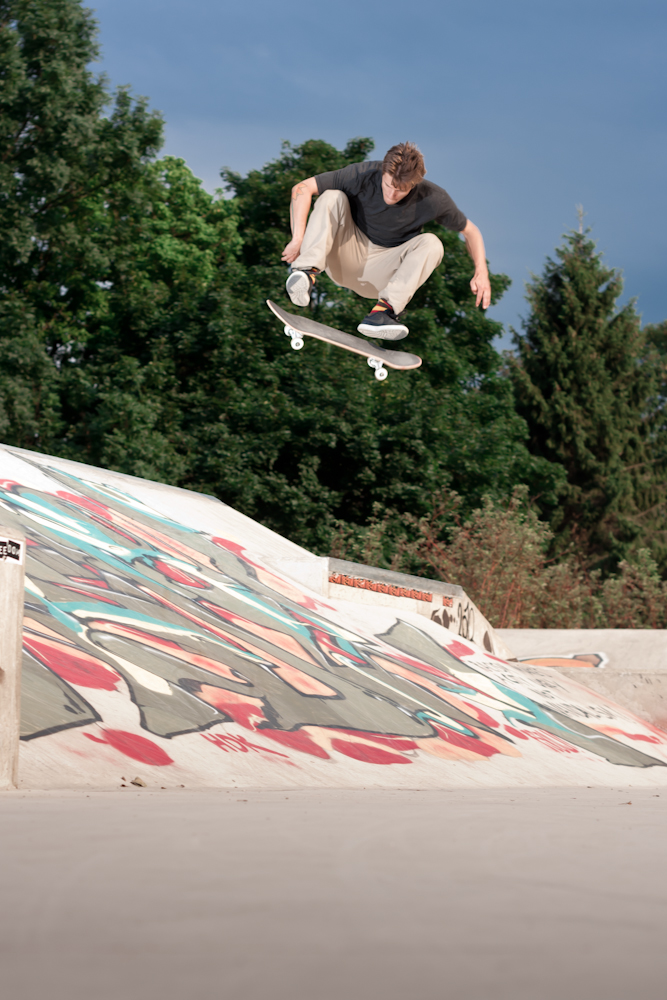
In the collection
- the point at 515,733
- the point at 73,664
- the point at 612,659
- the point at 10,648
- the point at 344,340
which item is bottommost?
the point at 515,733

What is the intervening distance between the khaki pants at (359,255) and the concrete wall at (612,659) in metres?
8.97

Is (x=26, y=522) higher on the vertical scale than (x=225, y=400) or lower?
lower

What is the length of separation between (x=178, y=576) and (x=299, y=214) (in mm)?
4715

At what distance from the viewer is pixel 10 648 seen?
4.74 metres

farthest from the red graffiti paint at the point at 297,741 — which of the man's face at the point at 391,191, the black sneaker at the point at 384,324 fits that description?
the man's face at the point at 391,191

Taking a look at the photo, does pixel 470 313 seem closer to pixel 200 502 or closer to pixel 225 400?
pixel 225 400

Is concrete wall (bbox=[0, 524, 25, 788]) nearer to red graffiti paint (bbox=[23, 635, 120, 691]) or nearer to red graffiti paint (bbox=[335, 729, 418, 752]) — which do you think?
red graffiti paint (bbox=[23, 635, 120, 691])

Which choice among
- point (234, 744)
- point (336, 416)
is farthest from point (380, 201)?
point (336, 416)

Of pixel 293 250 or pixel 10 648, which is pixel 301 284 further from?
pixel 10 648

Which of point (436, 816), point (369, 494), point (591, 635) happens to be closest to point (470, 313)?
point (369, 494)

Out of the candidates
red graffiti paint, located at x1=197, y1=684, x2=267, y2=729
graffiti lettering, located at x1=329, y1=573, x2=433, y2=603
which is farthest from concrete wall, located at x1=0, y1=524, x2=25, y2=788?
graffiti lettering, located at x1=329, y1=573, x2=433, y2=603

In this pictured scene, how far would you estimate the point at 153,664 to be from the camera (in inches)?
271

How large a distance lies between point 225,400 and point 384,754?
1829 centimetres

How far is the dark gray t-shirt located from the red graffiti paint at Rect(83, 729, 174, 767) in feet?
12.3
